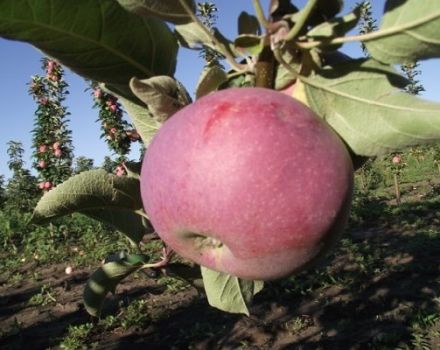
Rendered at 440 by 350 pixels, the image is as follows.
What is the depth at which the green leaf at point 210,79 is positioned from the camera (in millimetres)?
600

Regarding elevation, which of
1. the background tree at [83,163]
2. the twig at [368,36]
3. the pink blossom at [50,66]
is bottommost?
the background tree at [83,163]

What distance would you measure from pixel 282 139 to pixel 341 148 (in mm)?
83

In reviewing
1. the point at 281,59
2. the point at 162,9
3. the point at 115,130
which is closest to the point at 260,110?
the point at 281,59

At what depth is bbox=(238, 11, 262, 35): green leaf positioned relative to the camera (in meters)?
0.63

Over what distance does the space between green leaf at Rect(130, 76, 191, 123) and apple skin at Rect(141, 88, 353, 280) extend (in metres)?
0.05

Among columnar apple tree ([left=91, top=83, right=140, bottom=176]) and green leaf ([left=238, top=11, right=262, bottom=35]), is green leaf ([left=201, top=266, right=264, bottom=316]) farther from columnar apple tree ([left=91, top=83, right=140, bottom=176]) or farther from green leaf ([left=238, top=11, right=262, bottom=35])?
columnar apple tree ([left=91, top=83, right=140, bottom=176])

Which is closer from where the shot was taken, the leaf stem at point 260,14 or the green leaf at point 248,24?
the leaf stem at point 260,14

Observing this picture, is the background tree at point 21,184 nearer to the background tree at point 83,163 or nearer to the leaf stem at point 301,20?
the background tree at point 83,163

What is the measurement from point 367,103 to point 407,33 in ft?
0.28

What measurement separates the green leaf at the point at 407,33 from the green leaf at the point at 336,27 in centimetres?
3

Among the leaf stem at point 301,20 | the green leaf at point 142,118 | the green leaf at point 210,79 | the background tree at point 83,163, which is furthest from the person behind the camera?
the background tree at point 83,163

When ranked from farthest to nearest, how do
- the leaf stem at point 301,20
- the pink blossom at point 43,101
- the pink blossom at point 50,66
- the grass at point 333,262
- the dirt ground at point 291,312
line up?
1. the pink blossom at point 43,101
2. the pink blossom at point 50,66
3. the grass at point 333,262
4. the dirt ground at point 291,312
5. the leaf stem at point 301,20

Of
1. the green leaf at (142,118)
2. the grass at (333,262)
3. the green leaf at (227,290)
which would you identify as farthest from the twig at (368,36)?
the grass at (333,262)

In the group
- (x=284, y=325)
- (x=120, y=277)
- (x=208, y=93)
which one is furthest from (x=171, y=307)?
(x=208, y=93)
